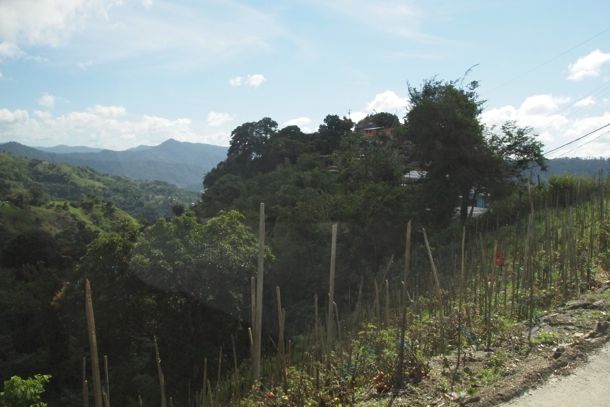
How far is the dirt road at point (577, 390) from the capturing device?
3697 mm

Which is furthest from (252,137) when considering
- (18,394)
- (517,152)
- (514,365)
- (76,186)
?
(76,186)

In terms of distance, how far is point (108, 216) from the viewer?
2205 inches

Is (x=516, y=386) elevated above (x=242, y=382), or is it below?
above

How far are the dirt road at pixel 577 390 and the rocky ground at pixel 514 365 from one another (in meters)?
0.06

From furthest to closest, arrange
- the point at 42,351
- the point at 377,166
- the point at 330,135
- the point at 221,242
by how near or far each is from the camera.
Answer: the point at 330,135 < the point at 377,166 < the point at 42,351 < the point at 221,242

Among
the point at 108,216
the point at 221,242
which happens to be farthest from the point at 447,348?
the point at 108,216

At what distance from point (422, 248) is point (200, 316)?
718 cm

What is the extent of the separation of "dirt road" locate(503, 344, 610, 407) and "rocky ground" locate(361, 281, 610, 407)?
2.2 inches

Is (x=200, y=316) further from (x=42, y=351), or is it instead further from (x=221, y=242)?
(x=42, y=351)

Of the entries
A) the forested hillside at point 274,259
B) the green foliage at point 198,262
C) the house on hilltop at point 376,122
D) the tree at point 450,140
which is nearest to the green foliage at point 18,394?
the forested hillside at point 274,259

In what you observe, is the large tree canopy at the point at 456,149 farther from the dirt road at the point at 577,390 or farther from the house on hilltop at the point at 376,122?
the house on hilltop at the point at 376,122

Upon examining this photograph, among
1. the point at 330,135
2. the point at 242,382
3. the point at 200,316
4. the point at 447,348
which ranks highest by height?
the point at 330,135

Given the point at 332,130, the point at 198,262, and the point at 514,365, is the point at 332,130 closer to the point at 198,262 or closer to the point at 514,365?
the point at 198,262

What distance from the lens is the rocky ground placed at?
3855 millimetres
